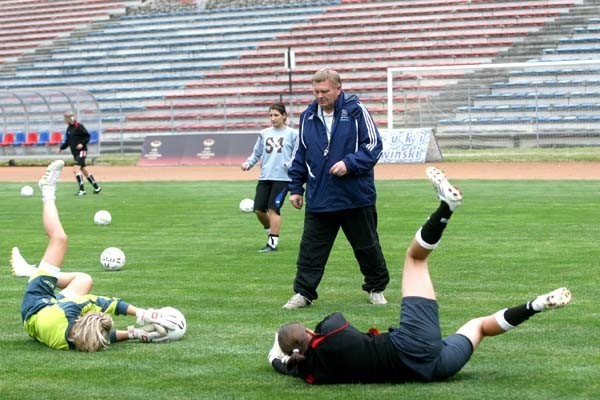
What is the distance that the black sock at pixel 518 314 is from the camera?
739cm

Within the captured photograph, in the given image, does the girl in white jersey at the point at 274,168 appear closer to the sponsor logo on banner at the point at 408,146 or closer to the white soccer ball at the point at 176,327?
the white soccer ball at the point at 176,327

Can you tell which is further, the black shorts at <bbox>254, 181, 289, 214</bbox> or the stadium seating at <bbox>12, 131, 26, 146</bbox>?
the stadium seating at <bbox>12, 131, 26, 146</bbox>

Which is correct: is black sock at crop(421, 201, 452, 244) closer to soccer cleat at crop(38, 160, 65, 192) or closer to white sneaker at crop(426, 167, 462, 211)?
white sneaker at crop(426, 167, 462, 211)

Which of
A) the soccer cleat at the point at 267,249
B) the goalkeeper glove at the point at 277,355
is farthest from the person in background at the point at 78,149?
the goalkeeper glove at the point at 277,355

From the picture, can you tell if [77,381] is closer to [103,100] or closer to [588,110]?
[588,110]

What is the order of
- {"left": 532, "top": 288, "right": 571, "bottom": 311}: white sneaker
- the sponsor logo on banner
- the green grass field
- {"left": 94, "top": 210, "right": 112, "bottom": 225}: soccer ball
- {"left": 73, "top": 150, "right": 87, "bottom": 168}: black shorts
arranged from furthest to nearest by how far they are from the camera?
the sponsor logo on banner < {"left": 73, "top": 150, "right": 87, "bottom": 168}: black shorts < {"left": 94, "top": 210, "right": 112, "bottom": 225}: soccer ball < the green grass field < {"left": 532, "top": 288, "right": 571, "bottom": 311}: white sneaker

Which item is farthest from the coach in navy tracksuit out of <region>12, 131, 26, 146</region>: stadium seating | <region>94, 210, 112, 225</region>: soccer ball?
<region>12, 131, 26, 146</region>: stadium seating

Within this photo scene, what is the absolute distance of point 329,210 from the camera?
10234 millimetres

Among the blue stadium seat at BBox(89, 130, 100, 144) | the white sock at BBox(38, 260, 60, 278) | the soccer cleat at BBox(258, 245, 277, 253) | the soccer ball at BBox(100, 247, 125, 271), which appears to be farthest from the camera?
the blue stadium seat at BBox(89, 130, 100, 144)

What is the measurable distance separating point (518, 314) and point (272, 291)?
4.37 m

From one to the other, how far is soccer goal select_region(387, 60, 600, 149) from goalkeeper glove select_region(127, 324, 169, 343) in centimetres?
2611

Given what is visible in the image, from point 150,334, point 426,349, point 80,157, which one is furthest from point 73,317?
point 80,157

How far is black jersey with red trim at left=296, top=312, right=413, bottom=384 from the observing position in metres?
7.14

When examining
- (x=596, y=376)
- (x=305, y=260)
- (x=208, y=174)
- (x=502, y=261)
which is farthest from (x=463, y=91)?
(x=596, y=376)
